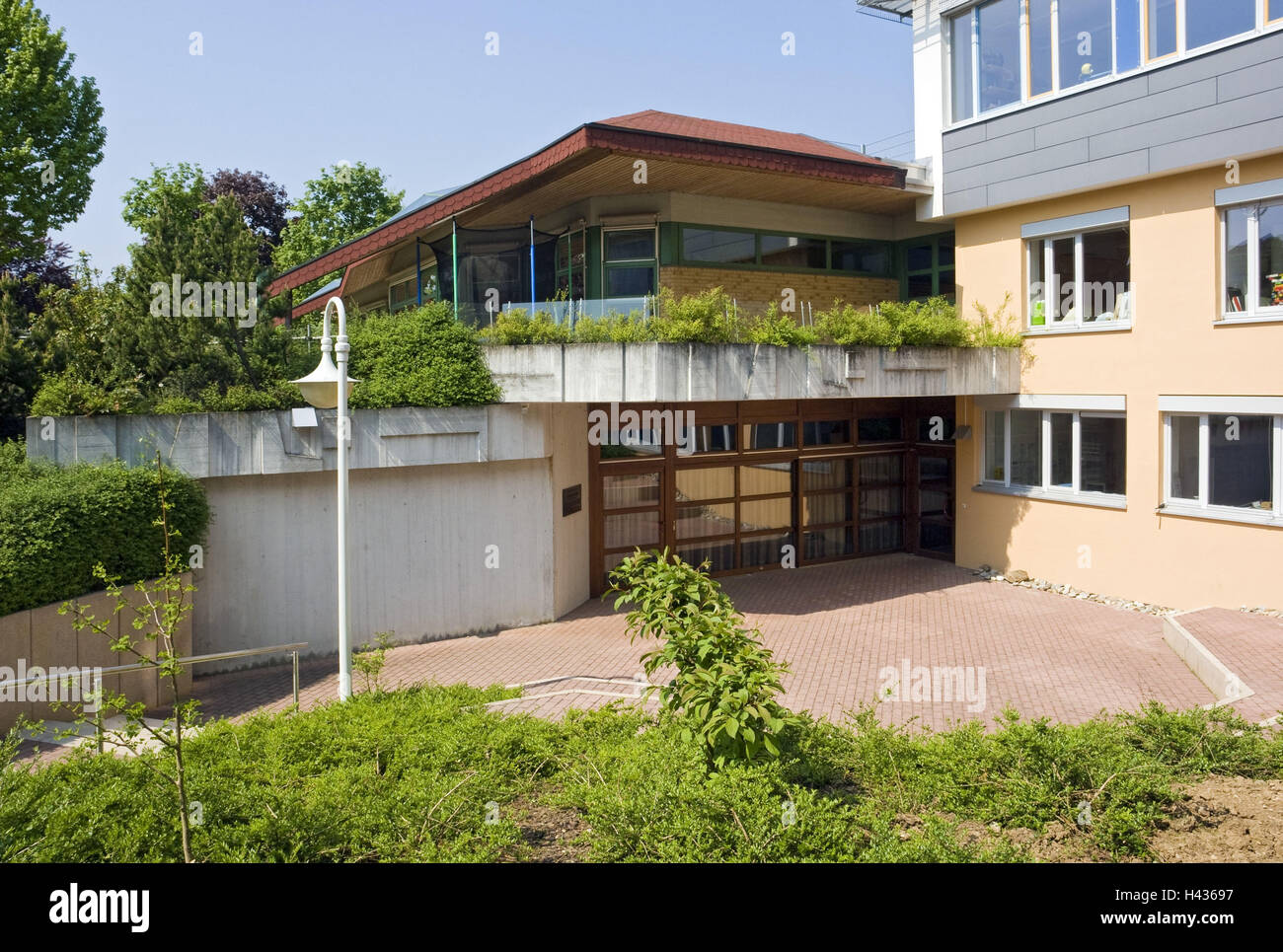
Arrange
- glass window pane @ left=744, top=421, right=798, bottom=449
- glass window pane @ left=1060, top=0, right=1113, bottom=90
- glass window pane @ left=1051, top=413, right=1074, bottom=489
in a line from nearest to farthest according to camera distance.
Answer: glass window pane @ left=1060, top=0, right=1113, bottom=90, glass window pane @ left=1051, top=413, right=1074, bottom=489, glass window pane @ left=744, top=421, right=798, bottom=449

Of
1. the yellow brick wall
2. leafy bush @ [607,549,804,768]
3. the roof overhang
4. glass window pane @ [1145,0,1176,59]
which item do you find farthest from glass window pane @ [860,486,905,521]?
leafy bush @ [607,549,804,768]

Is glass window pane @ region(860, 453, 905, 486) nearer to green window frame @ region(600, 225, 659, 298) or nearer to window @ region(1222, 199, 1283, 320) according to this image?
green window frame @ region(600, 225, 659, 298)

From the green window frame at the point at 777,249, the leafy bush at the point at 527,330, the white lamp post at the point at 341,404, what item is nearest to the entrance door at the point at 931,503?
the green window frame at the point at 777,249

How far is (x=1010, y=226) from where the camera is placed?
16.2 m

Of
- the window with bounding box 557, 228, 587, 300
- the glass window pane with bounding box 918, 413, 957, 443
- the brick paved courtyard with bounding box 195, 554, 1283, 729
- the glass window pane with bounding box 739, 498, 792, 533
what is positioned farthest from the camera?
the glass window pane with bounding box 918, 413, 957, 443

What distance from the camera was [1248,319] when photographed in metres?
13.0

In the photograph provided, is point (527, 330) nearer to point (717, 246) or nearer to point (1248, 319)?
point (717, 246)

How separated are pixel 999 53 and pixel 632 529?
10336mm

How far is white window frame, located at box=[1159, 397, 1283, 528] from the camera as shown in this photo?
12.8 meters

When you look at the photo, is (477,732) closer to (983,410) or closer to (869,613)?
(869,613)

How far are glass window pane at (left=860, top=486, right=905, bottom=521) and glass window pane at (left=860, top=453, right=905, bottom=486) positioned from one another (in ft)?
0.60

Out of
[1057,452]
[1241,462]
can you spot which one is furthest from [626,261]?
[1241,462]

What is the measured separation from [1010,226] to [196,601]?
46.1 ft
